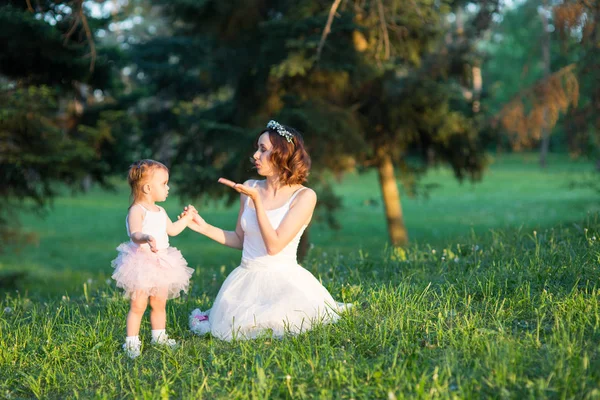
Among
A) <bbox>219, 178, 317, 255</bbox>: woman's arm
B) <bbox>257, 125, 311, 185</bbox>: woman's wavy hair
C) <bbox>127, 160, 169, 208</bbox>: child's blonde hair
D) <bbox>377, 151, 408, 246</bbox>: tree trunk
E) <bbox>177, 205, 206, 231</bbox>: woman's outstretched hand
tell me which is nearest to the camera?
<bbox>127, 160, 169, 208</bbox>: child's blonde hair

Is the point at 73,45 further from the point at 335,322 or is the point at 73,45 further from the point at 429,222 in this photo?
the point at 429,222

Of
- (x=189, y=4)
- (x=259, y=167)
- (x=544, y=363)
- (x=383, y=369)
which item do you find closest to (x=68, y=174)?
(x=189, y=4)

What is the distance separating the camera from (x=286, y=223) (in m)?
5.23

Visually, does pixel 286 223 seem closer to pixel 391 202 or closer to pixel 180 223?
pixel 180 223

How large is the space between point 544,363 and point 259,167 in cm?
256

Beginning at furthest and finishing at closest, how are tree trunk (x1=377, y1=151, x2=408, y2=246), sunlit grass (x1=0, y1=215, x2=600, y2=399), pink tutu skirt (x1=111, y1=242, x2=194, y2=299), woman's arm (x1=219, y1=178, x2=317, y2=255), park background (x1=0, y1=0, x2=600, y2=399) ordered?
tree trunk (x1=377, y1=151, x2=408, y2=246) < woman's arm (x1=219, y1=178, x2=317, y2=255) < pink tutu skirt (x1=111, y1=242, x2=194, y2=299) < park background (x1=0, y1=0, x2=600, y2=399) < sunlit grass (x1=0, y1=215, x2=600, y2=399)

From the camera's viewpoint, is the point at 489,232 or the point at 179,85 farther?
the point at 179,85

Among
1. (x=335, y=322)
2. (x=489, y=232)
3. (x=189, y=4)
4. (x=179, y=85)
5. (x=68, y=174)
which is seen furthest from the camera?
(x=179, y=85)

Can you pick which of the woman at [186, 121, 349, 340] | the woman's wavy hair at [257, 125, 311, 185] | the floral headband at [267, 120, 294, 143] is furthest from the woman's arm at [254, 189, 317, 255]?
the floral headband at [267, 120, 294, 143]

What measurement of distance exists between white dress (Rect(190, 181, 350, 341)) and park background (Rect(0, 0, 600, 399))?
22 cm

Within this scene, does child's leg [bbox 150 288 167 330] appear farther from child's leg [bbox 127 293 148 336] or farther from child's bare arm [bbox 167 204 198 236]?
child's bare arm [bbox 167 204 198 236]

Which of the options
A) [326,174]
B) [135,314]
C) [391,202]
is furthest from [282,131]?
[391,202]

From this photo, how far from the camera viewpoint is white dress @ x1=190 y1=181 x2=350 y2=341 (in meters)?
4.98

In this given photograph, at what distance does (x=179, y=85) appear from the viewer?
678 inches
